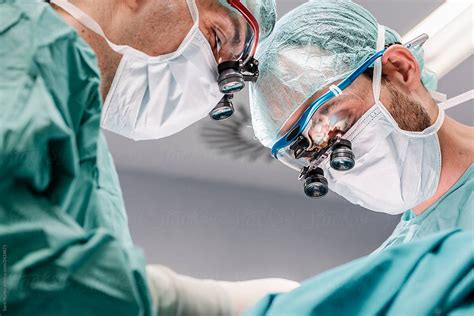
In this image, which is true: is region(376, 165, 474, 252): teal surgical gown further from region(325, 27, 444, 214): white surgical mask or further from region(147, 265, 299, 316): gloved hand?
region(147, 265, 299, 316): gloved hand

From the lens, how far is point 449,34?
1.84m

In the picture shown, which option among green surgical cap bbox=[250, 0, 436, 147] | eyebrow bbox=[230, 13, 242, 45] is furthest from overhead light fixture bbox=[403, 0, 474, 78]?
eyebrow bbox=[230, 13, 242, 45]

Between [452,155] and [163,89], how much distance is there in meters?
0.89

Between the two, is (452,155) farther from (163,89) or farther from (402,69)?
(163,89)

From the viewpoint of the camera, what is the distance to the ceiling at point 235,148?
2119mm

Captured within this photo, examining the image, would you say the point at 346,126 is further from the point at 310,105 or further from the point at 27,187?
the point at 27,187

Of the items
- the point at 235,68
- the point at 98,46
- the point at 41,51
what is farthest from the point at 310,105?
the point at 41,51

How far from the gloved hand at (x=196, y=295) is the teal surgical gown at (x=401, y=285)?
0.30 meters

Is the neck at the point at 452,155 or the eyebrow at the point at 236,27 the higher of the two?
the eyebrow at the point at 236,27

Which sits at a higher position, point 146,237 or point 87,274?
point 87,274

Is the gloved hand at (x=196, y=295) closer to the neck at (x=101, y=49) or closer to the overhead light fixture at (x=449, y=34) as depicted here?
the neck at (x=101, y=49)

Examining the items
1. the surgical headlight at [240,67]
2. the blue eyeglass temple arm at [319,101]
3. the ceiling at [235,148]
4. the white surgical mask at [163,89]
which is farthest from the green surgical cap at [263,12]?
the ceiling at [235,148]

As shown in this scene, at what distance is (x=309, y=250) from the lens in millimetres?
2521

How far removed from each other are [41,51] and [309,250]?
6.01 ft
